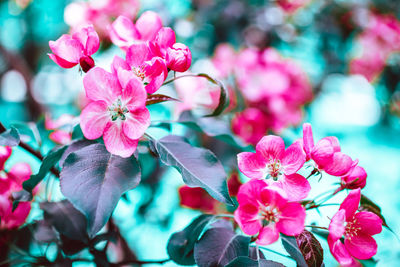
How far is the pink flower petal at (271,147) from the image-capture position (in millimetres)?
611

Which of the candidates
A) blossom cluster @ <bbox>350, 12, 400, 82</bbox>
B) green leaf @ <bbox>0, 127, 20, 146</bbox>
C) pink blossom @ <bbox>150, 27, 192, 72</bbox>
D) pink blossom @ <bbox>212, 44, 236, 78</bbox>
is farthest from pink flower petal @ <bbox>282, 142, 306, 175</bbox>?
blossom cluster @ <bbox>350, 12, 400, 82</bbox>

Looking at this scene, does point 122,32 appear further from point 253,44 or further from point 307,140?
point 253,44

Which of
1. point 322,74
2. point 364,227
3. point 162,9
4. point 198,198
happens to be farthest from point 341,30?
point 364,227

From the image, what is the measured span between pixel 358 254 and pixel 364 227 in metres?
0.05

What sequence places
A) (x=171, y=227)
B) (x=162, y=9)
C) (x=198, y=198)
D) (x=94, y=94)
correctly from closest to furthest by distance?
1. (x=94, y=94)
2. (x=198, y=198)
3. (x=171, y=227)
4. (x=162, y=9)

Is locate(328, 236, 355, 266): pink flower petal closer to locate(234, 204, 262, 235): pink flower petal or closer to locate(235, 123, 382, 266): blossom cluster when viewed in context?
locate(235, 123, 382, 266): blossom cluster

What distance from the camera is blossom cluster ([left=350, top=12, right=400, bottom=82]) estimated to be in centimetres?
210

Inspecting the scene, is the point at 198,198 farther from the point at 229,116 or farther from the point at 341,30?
the point at 341,30

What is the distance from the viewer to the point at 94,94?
0.60 m

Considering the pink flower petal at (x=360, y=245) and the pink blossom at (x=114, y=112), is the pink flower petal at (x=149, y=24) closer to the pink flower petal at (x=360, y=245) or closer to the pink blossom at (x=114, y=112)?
the pink blossom at (x=114, y=112)

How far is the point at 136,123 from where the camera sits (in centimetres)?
61

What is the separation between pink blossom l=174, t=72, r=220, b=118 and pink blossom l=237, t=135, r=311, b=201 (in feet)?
3.18

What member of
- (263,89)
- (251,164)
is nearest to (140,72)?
(251,164)

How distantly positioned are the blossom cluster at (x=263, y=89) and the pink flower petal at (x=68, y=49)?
34.2 inches
